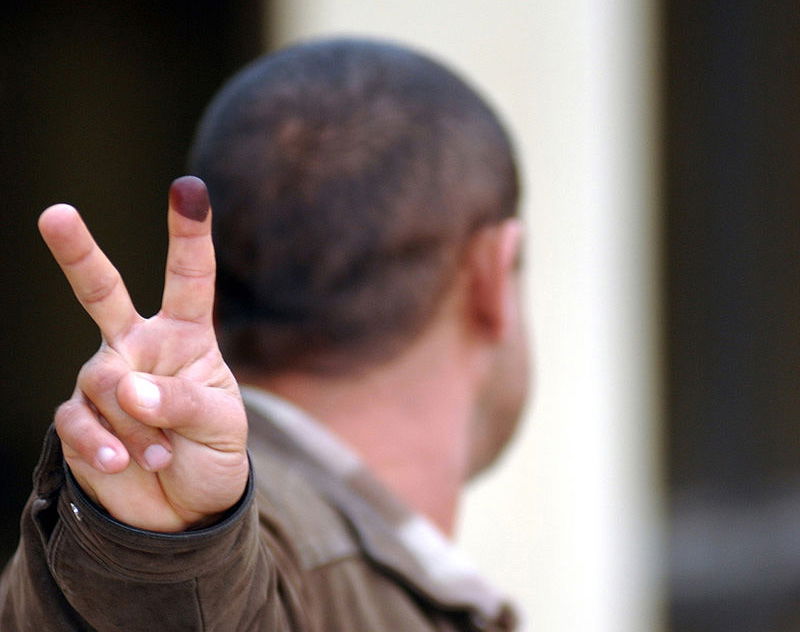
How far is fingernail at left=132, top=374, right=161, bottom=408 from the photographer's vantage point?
908 mm

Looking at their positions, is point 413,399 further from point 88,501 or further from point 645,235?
point 645,235

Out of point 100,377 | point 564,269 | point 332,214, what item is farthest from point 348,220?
point 564,269

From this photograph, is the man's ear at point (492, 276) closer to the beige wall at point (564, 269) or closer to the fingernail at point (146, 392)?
the fingernail at point (146, 392)

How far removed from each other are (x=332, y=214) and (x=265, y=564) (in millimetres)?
654

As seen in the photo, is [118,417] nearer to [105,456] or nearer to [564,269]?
[105,456]

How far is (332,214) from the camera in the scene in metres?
1.65

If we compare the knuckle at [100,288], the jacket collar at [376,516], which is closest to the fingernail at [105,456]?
the knuckle at [100,288]

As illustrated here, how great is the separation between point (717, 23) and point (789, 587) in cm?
199

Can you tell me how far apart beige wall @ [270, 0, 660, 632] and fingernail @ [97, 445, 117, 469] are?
3167 millimetres

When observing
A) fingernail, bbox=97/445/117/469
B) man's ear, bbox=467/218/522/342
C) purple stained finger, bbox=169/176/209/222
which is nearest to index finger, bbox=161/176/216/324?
purple stained finger, bbox=169/176/209/222

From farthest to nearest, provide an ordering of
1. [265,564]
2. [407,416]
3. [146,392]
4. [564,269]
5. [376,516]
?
[564,269], [407,416], [376,516], [265,564], [146,392]

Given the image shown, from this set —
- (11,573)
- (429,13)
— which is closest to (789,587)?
(429,13)

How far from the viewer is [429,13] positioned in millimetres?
4105

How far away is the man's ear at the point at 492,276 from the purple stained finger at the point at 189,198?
0.87 m
